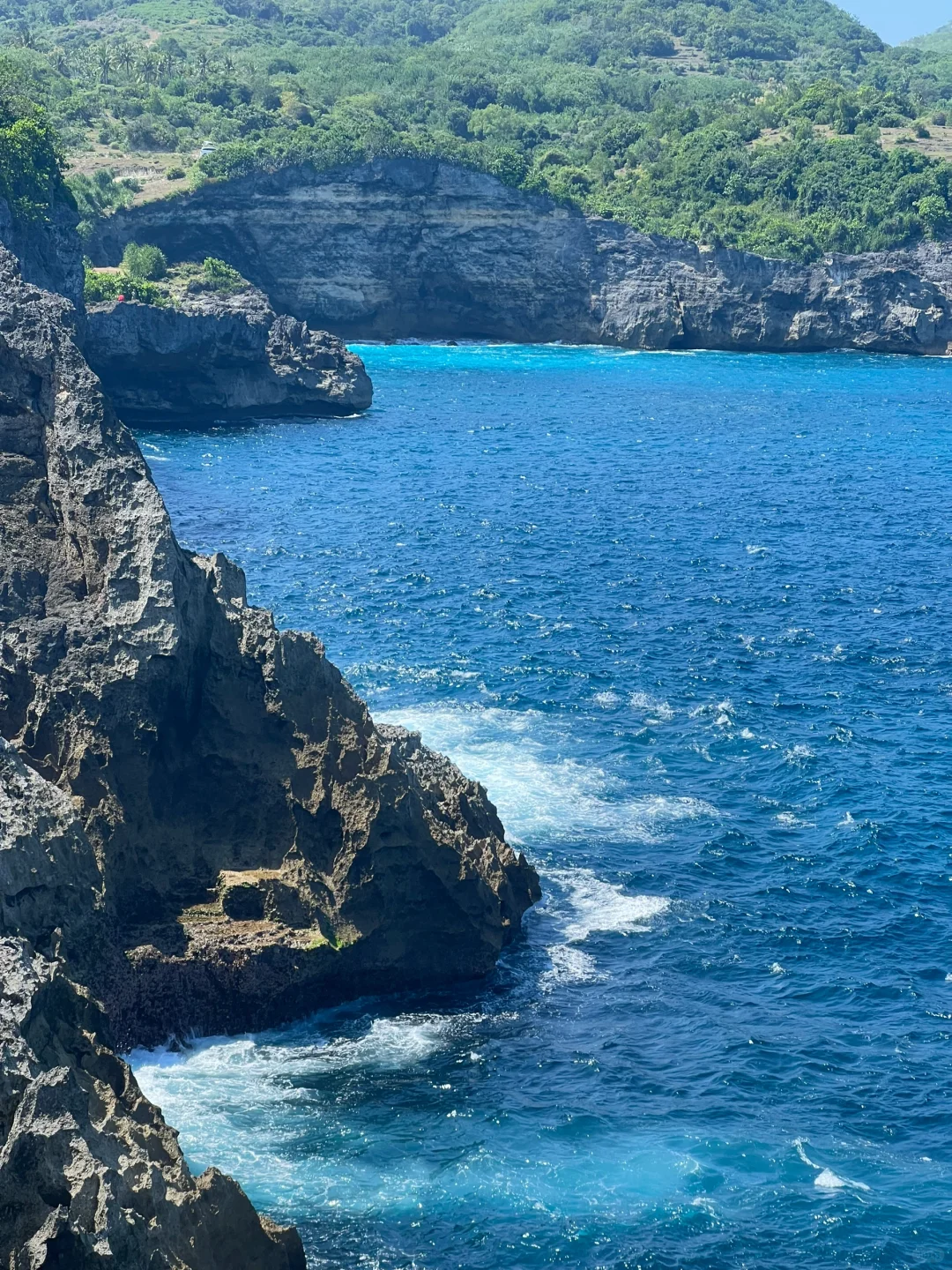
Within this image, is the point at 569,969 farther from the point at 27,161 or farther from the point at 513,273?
the point at 513,273

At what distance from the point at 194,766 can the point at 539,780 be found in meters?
15.9

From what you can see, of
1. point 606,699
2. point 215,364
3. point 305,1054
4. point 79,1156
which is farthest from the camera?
point 215,364

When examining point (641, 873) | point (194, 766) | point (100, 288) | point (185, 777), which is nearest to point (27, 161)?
point (100, 288)

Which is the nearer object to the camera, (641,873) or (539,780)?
(641,873)

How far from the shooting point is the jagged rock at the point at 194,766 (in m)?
40.2

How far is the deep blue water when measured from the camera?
110ft

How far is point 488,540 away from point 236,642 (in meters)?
46.0

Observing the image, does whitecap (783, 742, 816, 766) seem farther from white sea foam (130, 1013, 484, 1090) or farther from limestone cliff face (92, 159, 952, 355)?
limestone cliff face (92, 159, 952, 355)

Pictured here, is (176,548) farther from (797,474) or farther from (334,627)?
(797,474)

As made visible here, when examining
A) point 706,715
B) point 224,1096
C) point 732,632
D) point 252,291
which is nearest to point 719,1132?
point 224,1096

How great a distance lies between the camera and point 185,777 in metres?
43.2

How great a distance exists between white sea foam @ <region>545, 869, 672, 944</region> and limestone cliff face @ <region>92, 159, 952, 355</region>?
445ft

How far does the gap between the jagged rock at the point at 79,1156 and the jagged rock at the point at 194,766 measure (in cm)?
805

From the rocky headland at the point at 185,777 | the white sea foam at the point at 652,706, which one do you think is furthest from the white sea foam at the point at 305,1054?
the white sea foam at the point at 652,706
